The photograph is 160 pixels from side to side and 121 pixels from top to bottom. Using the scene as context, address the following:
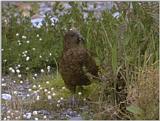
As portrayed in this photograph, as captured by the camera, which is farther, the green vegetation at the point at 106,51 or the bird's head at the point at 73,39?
the bird's head at the point at 73,39

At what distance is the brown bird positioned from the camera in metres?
4.01

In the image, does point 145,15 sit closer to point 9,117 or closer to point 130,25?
point 130,25

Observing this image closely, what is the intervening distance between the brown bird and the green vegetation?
85 mm

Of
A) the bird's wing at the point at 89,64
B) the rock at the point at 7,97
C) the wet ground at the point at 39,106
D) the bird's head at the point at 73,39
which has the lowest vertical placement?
the wet ground at the point at 39,106

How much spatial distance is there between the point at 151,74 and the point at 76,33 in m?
0.67

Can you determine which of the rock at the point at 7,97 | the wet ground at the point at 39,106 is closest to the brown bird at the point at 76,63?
the wet ground at the point at 39,106

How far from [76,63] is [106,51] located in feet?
0.96

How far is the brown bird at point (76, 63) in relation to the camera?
4.01 m

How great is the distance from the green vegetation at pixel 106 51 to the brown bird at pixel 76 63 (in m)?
0.08

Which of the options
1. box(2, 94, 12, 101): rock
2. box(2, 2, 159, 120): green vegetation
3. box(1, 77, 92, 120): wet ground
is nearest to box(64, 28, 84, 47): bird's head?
box(2, 2, 159, 120): green vegetation

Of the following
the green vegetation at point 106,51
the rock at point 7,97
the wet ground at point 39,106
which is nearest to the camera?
the green vegetation at point 106,51

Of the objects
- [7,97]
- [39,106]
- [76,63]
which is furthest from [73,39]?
[7,97]

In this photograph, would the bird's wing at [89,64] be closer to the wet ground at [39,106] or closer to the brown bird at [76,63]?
the brown bird at [76,63]

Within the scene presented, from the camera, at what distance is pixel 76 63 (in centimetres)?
400
